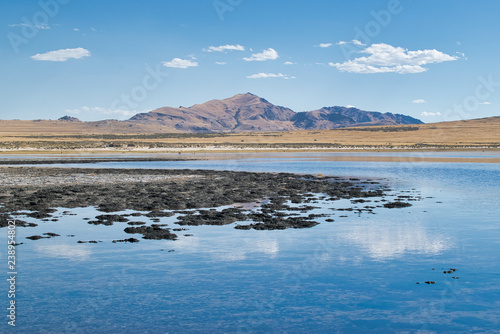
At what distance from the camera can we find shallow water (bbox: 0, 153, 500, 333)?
386 inches

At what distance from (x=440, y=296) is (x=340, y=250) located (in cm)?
479

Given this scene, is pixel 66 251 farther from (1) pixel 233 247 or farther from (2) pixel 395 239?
(2) pixel 395 239

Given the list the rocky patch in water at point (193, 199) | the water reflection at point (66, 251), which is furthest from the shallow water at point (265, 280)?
the rocky patch in water at point (193, 199)

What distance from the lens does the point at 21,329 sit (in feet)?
30.7

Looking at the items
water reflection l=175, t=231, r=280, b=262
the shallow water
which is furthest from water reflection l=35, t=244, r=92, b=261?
water reflection l=175, t=231, r=280, b=262

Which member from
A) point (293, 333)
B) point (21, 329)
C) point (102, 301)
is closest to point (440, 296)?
point (293, 333)

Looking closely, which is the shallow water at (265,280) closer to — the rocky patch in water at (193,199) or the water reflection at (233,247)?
the water reflection at (233,247)

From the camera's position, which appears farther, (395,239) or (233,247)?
(395,239)

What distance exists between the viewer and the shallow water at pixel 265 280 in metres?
9.80

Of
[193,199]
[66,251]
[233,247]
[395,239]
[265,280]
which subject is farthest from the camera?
[193,199]

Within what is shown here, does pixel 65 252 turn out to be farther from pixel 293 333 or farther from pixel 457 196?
pixel 457 196

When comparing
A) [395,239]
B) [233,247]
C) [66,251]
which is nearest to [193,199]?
[233,247]

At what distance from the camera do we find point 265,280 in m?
12.5

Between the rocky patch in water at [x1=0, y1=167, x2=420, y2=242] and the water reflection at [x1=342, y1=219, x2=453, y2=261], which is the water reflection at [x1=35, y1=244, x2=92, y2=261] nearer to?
the rocky patch in water at [x1=0, y1=167, x2=420, y2=242]
